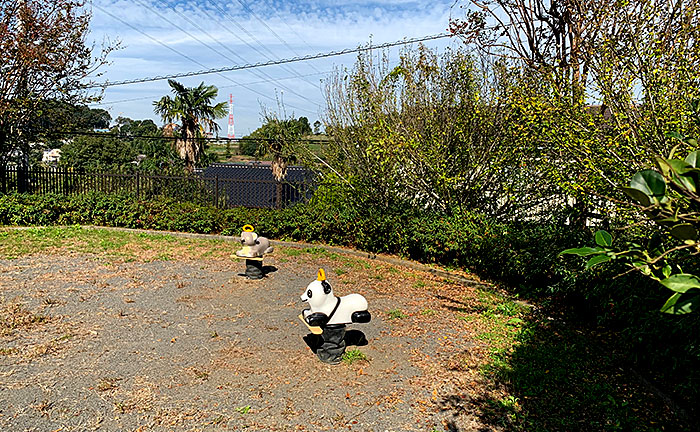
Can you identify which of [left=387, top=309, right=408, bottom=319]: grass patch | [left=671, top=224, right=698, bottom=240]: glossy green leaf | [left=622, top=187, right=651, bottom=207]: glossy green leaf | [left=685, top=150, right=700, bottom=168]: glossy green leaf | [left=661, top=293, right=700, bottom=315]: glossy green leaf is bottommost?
[left=387, top=309, right=408, bottom=319]: grass patch

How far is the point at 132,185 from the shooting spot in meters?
13.9

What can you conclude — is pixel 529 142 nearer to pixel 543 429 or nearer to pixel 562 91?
pixel 562 91

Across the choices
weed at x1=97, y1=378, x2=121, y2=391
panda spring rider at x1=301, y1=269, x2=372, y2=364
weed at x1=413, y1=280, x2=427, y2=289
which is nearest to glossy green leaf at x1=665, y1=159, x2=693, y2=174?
panda spring rider at x1=301, y1=269, x2=372, y2=364

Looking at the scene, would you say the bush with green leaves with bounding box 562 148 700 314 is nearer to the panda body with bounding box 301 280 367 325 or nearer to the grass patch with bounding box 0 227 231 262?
the panda body with bounding box 301 280 367 325

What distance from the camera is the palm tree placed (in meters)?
26.5

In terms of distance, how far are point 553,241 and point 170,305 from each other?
541 cm

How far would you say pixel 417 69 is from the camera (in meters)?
9.59

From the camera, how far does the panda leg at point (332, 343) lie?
4.83 metres

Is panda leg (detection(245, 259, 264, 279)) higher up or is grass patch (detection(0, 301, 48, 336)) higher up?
panda leg (detection(245, 259, 264, 279))

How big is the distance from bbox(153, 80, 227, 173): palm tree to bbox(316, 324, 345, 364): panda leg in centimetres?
2323

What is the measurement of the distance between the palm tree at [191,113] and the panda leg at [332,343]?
2323cm

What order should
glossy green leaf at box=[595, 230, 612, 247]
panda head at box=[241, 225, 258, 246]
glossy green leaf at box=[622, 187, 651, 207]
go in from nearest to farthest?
glossy green leaf at box=[622, 187, 651, 207]
glossy green leaf at box=[595, 230, 612, 247]
panda head at box=[241, 225, 258, 246]

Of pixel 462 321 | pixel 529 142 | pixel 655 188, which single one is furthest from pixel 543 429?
pixel 529 142

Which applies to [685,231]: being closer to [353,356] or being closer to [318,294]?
[318,294]
